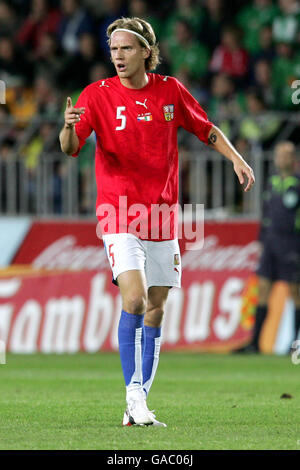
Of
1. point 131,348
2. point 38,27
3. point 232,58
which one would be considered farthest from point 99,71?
point 131,348

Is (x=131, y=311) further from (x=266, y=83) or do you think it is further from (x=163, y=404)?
(x=266, y=83)

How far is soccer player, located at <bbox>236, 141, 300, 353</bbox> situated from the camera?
582 inches

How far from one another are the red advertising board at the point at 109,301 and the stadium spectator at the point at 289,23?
9.48 ft

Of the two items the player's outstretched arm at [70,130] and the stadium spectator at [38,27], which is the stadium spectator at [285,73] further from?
the player's outstretched arm at [70,130]

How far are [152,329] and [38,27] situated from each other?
1267 centimetres

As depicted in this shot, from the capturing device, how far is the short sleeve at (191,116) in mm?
7562

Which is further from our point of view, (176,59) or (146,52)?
(176,59)

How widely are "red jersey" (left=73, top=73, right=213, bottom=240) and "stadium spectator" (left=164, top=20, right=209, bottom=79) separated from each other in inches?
396

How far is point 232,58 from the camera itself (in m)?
16.8

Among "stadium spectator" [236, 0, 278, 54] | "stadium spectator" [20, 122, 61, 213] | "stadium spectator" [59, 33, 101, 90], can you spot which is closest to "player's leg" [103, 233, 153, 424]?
"stadium spectator" [20, 122, 61, 213]

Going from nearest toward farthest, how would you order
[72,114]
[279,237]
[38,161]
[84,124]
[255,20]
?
[72,114] < [84,124] < [279,237] < [38,161] < [255,20]

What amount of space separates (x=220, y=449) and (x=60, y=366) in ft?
23.5

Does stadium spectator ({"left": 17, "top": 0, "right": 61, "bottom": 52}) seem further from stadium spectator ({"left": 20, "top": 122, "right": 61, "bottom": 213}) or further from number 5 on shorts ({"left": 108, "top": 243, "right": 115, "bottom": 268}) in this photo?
number 5 on shorts ({"left": 108, "top": 243, "right": 115, "bottom": 268})

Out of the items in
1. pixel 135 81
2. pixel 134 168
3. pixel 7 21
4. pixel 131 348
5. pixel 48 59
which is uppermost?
pixel 7 21
